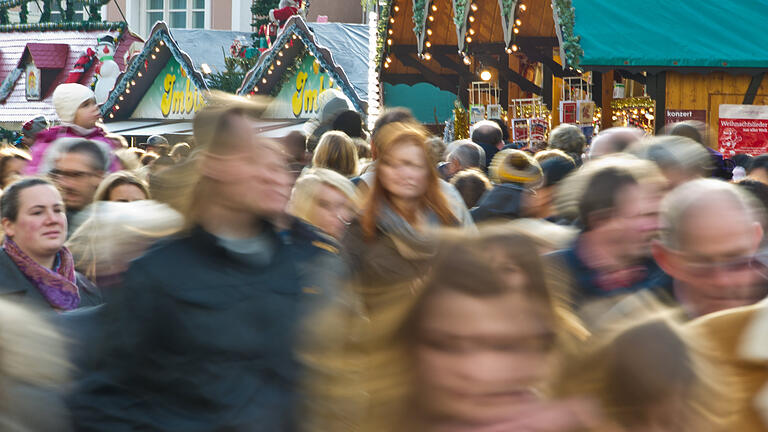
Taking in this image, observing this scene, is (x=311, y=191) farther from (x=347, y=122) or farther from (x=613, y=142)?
(x=347, y=122)

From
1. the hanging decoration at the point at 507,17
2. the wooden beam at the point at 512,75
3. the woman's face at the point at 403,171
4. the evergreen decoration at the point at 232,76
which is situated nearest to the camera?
the woman's face at the point at 403,171

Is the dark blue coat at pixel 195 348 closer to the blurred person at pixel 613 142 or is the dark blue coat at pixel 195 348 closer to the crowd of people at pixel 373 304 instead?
the crowd of people at pixel 373 304

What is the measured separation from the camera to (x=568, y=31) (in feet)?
38.4

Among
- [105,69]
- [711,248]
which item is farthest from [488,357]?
[105,69]

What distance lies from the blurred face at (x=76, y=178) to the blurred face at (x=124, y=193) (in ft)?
0.37

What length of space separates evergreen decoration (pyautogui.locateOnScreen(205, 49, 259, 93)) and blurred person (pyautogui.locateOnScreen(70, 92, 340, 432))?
58.2ft

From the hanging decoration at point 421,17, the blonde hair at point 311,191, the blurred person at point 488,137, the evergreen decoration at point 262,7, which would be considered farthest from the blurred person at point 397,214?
the evergreen decoration at point 262,7

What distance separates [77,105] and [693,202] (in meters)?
5.51

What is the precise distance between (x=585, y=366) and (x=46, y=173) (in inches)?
166

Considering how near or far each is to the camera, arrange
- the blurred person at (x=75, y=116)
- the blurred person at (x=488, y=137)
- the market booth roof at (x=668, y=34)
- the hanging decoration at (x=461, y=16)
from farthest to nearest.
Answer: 1. the hanging decoration at (x=461, y=16)
2. the market booth roof at (x=668, y=34)
3. the blurred person at (x=488, y=137)
4. the blurred person at (x=75, y=116)

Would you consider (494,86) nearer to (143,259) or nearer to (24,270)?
(24,270)

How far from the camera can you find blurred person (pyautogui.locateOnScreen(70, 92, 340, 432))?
253cm

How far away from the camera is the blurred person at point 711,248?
9.55 feet

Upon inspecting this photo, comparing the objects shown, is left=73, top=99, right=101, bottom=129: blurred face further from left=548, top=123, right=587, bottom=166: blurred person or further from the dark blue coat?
the dark blue coat
